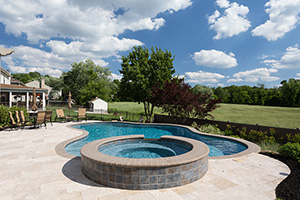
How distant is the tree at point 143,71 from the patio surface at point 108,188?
11.3 meters

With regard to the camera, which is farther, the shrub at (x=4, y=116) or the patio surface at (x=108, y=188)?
the shrub at (x=4, y=116)

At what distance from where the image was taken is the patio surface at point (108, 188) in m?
3.71

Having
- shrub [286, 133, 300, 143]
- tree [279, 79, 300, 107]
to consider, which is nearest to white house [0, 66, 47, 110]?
shrub [286, 133, 300, 143]

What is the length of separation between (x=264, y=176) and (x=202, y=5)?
40.0ft

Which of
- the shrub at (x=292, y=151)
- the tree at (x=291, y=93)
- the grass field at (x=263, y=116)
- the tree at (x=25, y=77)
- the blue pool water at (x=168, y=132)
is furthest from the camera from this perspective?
the tree at (x=25, y=77)

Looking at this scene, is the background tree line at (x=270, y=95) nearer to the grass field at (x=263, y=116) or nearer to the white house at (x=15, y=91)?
the grass field at (x=263, y=116)

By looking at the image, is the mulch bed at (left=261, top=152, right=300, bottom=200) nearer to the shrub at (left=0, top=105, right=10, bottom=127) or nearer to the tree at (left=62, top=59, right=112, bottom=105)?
the shrub at (left=0, top=105, right=10, bottom=127)

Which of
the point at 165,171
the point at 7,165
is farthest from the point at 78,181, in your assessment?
the point at 7,165

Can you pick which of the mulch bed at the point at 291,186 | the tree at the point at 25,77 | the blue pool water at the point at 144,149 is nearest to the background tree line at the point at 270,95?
the blue pool water at the point at 144,149

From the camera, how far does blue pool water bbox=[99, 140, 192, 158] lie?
717 centimetres

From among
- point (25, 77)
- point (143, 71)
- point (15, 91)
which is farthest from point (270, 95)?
point (25, 77)

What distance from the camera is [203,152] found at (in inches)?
198

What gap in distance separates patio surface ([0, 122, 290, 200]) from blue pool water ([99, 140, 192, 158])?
1.56 metres

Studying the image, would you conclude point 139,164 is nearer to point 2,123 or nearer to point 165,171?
point 165,171
